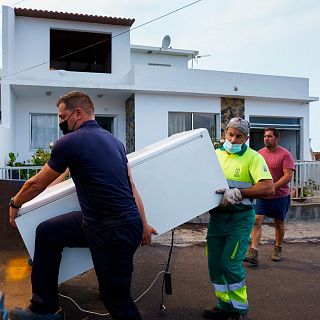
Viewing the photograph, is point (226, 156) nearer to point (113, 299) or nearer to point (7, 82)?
point (113, 299)

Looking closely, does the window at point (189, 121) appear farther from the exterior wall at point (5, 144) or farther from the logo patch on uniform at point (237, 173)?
the logo patch on uniform at point (237, 173)

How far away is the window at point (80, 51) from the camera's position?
13405 mm

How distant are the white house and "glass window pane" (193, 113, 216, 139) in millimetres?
33

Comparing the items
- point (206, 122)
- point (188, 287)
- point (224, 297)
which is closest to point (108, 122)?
point (206, 122)

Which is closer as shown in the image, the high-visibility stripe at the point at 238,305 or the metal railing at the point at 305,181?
the high-visibility stripe at the point at 238,305

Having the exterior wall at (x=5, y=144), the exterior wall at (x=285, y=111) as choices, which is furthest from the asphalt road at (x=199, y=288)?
the exterior wall at (x=285, y=111)

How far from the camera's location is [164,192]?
2.88 m

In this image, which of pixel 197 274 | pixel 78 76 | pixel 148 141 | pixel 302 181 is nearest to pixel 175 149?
pixel 197 274

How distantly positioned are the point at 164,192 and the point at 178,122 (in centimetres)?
955

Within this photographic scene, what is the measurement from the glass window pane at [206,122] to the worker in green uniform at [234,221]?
8964mm

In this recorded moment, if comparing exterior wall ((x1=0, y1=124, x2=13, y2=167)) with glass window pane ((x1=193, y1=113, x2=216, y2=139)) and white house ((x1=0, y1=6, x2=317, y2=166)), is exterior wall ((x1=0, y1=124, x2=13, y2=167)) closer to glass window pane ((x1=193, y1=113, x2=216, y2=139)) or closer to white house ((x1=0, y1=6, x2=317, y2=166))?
white house ((x1=0, y1=6, x2=317, y2=166))

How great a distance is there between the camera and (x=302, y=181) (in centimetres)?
920

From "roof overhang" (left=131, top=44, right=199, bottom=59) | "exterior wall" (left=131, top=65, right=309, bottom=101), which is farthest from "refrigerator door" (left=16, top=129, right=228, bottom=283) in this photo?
"roof overhang" (left=131, top=44, right=199, bottom=59)

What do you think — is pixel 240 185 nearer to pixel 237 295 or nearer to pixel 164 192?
pixel 164 192
